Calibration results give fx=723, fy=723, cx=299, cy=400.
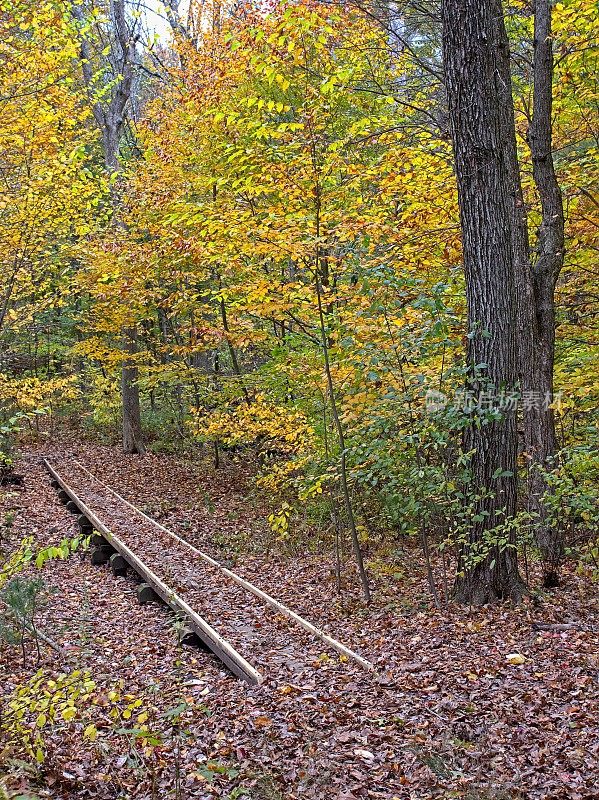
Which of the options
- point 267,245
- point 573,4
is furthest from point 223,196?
point 573,4

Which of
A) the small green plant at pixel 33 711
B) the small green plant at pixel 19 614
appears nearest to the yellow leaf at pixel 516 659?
the small green plant at pixel 33 711

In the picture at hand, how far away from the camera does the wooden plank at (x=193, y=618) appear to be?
7.11 meters

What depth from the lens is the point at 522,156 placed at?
1138cm

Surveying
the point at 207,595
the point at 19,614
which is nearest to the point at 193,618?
the point at 207,595

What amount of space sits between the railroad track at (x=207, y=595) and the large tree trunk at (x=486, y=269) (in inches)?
78.7

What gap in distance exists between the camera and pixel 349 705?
19.4 ft

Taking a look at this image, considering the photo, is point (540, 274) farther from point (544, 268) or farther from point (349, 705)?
point (349, 705)

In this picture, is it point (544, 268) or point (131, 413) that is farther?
point (131, 413)

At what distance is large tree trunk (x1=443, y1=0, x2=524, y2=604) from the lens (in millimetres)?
7422

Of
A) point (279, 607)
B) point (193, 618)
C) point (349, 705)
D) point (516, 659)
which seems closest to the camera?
point (349, 705)

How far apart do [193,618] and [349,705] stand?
312 centimetres

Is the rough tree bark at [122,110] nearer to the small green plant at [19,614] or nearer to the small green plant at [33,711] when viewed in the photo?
the small green plant at [19,614]

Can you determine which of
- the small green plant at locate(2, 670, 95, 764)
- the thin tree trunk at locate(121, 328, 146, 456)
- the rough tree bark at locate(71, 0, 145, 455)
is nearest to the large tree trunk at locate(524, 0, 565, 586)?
the small green plant at locate(2, 670, 95, 764)

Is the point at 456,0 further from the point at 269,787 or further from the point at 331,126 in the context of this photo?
→ the point at 269,787
